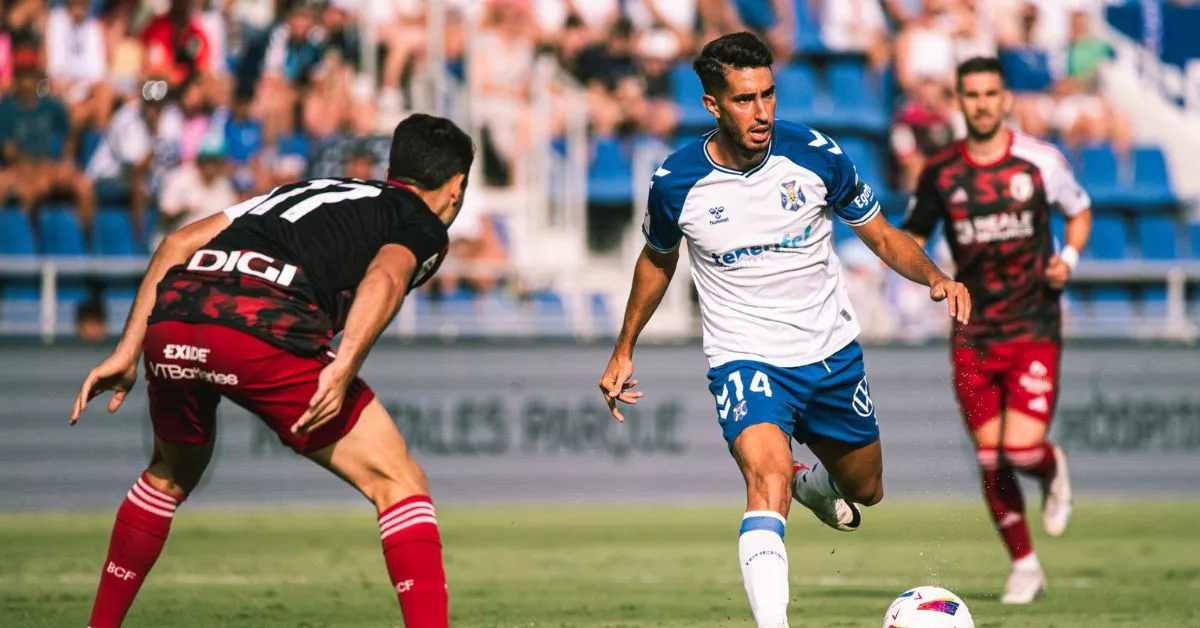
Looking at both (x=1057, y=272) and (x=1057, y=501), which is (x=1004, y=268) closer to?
(x=1057, y=272)

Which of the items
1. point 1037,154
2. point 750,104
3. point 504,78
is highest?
point 750,104

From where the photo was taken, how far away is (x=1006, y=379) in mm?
9766

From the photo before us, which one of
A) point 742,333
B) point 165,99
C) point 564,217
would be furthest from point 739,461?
point 165,99

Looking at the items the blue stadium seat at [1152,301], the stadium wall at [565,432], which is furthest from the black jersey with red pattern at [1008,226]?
the blue stadium seat at [1152,301]

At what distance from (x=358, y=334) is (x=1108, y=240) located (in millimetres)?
15739

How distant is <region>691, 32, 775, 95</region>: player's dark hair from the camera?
6652 mm

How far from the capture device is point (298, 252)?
613 cm

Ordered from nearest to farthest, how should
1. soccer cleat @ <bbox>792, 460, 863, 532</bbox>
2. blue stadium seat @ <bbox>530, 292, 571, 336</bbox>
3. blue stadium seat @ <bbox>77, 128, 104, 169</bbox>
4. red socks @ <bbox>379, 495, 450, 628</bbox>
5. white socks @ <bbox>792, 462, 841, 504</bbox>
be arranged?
red socks @ <bbox>379, 495, 450, 628</bbox> → white socks @ <bbox>792, 462, 841, 504</bbox> → soccer cleat @ <bbox>792, 460, 863, 532</bbox> → blue stadium seat @ <bbox>530, 292, 571, 336</bbox> → blue stadium seat @ <bbox>77, 128, 104, 169</bbox>

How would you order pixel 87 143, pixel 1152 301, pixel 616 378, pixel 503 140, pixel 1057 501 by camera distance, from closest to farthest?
pixel 616 378
pixel 1057 501
pixel 1152 301
pixel 87 143
pixel 503 140

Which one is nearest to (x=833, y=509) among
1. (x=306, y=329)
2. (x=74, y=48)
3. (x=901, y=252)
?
(x=901, y=252)

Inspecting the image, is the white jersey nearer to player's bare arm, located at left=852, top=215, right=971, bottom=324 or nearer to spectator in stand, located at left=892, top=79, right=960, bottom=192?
player's bare arm, located at left=852, top=215, right=971, bottom=324

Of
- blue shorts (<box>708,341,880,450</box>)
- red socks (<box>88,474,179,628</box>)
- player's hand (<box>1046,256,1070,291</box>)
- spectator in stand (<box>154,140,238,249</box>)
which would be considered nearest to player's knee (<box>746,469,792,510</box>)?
blue shorts (<box>708,341,880,450</box>)

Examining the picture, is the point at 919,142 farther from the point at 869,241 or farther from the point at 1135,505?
the point at 869,241

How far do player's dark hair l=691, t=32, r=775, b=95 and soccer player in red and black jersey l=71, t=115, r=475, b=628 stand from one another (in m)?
1.00
